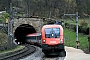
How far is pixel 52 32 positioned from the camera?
26141mm

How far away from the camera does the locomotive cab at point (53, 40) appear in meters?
25.4

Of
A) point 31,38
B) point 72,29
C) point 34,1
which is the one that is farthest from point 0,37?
point 34,1

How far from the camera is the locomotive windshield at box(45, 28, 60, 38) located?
25.9 metres

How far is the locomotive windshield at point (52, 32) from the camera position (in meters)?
25.9

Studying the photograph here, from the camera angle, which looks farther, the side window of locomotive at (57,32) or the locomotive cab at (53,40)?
the side window of locomotive at (57,32)

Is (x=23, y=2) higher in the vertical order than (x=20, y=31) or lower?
higher

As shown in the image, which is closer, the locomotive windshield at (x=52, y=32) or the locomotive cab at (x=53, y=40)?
the locomotive cab at (x=53, y=40)

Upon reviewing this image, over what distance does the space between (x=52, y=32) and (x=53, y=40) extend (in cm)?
95

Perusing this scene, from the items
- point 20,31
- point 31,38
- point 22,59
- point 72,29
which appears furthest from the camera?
point 20,31

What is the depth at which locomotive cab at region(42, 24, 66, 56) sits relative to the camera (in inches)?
998

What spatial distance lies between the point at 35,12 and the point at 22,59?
50.9 m

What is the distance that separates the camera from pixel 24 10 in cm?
7769

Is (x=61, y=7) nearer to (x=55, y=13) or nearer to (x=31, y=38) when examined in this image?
(x=55, y=13)

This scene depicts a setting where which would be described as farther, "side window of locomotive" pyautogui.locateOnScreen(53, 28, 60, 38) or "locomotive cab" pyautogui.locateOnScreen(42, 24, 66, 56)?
"side window of locomotive" pyautogui.locateOnScreen(53, 28, 60, 38)
